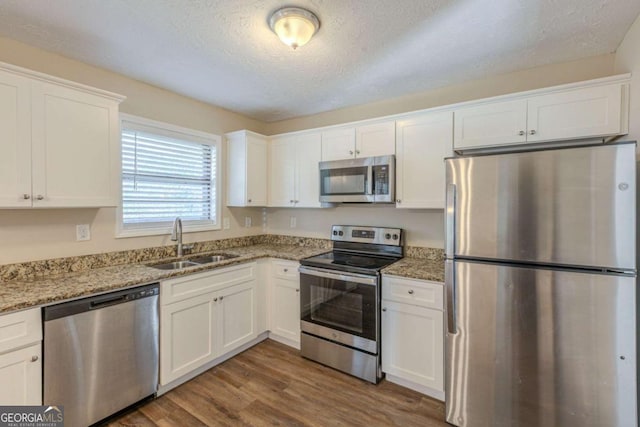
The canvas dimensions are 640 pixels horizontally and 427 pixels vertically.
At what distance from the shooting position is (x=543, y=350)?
1.61m

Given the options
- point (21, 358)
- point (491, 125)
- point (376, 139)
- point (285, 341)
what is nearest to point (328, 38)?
point (376, 139)

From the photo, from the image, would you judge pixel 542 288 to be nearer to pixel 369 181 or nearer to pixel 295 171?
pixel 369 181

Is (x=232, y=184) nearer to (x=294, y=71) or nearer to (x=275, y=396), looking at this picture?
(x=294, y=71)

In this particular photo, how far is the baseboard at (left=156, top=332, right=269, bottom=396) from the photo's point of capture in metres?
2.21

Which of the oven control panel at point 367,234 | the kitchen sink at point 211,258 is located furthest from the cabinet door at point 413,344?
the kitchen sink at point 211,258

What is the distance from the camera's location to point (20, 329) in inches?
59.7

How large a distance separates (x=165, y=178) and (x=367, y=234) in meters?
2.04

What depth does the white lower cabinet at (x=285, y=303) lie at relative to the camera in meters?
2.83

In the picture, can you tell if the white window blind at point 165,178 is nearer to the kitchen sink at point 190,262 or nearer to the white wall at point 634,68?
the kitchen sink at point 190,262

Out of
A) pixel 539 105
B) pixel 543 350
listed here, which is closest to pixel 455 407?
pixel 543 350

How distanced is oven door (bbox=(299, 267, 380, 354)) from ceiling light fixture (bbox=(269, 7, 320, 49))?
1.70 metres

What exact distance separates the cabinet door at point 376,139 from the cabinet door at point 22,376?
102 inches

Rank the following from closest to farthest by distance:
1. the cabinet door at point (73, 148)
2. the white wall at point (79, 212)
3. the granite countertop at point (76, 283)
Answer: the granite countertop at point (76, 283) → the cabinet door at point (73, 148) → the white wall at point (79, 212)

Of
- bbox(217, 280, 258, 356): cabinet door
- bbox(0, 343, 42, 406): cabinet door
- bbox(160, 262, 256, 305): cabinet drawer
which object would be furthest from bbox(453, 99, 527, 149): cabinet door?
bbox(0, 343, 42, 406): cabinet door
